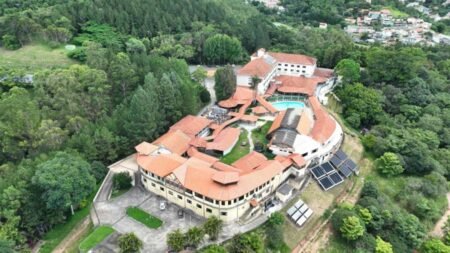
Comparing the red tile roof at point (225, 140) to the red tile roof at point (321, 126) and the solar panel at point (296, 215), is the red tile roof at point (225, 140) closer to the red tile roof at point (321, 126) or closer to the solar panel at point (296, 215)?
the red tile roof at point (321, 126)

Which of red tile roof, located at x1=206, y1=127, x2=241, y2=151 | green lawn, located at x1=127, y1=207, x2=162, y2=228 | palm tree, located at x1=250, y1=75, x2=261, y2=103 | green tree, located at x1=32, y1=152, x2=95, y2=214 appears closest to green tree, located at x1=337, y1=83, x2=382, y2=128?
palm tree, located at x1=250, y1=75, x2=261, y2=103

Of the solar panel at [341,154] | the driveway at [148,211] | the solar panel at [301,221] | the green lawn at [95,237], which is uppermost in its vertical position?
the green lawn at [95,237]

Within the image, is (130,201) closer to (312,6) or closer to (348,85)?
(348,85)

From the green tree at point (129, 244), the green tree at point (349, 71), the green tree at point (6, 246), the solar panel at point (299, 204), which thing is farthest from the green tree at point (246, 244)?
the green tree at point (349, 71)

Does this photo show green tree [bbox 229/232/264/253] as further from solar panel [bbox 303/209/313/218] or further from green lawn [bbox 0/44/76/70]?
green lawn [bbox 0/44/76/70]

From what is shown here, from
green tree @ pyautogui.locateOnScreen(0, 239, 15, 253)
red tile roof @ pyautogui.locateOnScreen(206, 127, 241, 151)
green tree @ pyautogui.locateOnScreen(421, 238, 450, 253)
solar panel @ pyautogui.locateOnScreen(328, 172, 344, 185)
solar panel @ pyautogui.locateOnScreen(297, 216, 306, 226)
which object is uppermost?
green tree @ pyautogui.locateOnScreen(0, 239, 15, 253)

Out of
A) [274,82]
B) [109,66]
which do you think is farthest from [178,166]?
[274,82]

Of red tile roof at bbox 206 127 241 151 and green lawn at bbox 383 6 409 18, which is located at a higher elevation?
red tile roof at bbox 206 127 241 151
